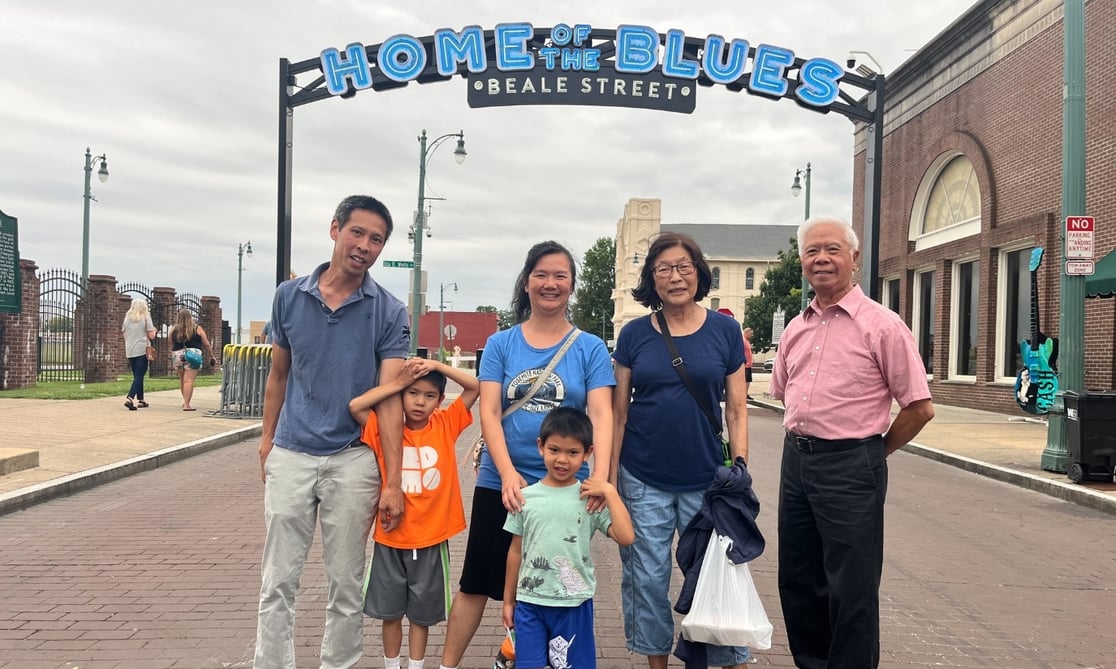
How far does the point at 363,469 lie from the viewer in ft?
11.0

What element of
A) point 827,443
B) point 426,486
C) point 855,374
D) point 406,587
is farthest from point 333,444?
point 855,374

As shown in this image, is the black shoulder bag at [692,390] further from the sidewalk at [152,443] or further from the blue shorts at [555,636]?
the sidewalk at [152,443]

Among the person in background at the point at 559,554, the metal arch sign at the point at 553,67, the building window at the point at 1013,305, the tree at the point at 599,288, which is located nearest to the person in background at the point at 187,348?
the metal arch sign at the point at 553,67

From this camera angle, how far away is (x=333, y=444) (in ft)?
10.8

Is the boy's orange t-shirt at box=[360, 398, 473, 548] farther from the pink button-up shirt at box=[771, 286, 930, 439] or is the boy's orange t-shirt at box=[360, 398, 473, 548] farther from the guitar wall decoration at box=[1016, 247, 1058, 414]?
the guitar wall decoration at box=[1016, 247, 1058, 414]

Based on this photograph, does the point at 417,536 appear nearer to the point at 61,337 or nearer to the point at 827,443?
the point at 827,443

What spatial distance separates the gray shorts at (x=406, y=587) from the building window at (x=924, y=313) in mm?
21399

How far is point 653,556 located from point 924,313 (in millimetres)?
21499

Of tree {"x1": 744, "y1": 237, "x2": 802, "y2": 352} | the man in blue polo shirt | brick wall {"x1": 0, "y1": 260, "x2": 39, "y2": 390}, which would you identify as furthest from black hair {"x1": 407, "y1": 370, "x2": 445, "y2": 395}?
tree {"x1": 744, "y1": 237, "x2": 802, "y2": 352}

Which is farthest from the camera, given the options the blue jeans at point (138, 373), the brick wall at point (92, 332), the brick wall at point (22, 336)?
the brick wall at point (92, 332)

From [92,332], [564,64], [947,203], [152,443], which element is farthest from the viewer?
[947,203]

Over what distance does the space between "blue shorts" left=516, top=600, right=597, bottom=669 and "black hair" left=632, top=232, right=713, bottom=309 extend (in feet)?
4.54

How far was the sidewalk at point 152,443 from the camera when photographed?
26.7ft

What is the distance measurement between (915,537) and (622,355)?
4502mm
